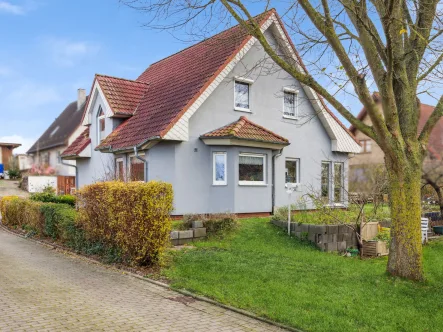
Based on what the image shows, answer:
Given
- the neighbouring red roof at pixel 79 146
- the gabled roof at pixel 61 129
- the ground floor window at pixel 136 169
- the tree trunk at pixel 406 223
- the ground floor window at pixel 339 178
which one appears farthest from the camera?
the gabled roof at pixel 61 129

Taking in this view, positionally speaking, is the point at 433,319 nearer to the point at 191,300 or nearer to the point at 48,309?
the point at 191,300

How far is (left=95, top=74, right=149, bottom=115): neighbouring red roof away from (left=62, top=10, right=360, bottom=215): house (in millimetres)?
50

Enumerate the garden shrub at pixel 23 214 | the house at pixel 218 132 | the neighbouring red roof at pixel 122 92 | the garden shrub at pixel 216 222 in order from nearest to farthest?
the garden shrub at pixel 216 222
the garden shrub at pixel 23 214
the house at pixel 218 132
the neighbouring red roof at pixel 122 92

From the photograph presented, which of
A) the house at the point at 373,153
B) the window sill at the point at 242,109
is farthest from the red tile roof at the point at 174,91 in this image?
the house at the point at 373,153

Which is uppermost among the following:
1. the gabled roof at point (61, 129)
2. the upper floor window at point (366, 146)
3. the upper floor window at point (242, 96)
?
the gabled roof at point (61, 129)

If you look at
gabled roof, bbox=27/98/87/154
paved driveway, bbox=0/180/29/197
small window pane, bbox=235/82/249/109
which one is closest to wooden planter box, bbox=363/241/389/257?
small window pane, bbox=235/82/249/109

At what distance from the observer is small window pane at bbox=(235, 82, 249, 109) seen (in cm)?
1836

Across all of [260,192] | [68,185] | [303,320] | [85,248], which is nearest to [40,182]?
[68,185]

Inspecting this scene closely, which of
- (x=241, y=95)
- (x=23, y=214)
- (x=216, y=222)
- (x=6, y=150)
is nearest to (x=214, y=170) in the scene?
(x=241, y=95)

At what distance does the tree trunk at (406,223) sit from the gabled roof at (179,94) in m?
6.40

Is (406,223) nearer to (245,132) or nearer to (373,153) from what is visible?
(373,153)

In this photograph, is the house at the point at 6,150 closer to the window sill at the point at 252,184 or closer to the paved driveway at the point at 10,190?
the paved driveway at the point at 10,190

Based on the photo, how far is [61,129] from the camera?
47.5 m

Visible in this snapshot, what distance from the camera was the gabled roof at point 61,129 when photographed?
44625 millimetres
